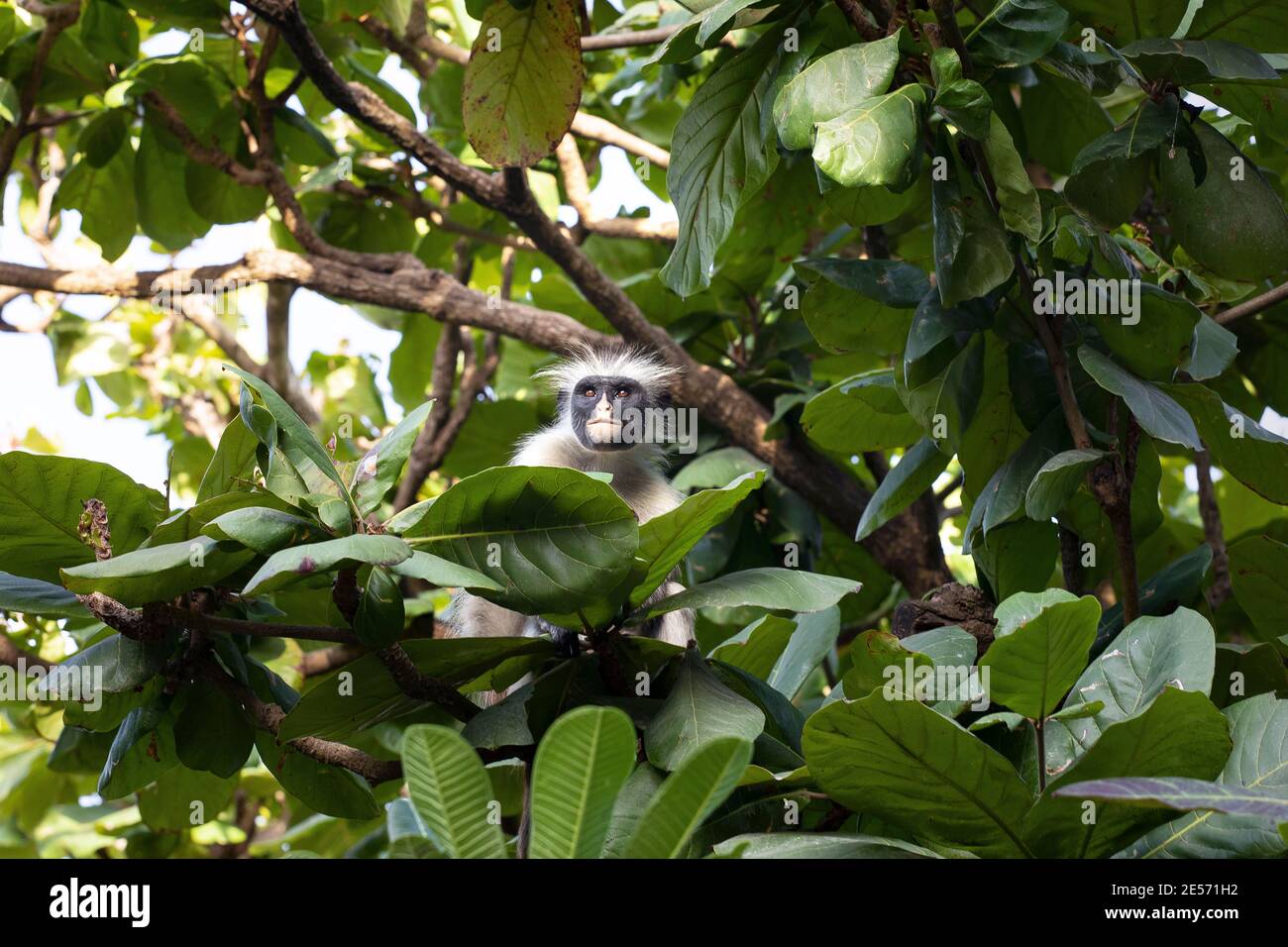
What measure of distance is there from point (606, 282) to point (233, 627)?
2.52 m

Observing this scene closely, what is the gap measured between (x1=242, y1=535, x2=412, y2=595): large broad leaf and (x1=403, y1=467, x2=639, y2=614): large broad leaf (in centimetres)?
14

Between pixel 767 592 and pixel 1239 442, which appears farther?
pixel 1239 442

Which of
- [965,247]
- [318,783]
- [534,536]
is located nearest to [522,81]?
[965,247]

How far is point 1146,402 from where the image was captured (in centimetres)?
241

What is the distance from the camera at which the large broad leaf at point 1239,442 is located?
8.78 feet

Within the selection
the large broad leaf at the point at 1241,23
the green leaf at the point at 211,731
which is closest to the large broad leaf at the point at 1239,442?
the large broad leaf at the point at 1241,23

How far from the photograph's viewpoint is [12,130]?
4188 millimetres

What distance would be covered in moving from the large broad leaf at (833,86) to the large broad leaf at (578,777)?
123 centimetres

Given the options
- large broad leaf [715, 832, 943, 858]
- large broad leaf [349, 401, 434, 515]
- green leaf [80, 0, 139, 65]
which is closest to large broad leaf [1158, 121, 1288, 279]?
large broad leaf [715, 832, 943, 858]

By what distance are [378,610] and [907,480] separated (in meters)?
1.43

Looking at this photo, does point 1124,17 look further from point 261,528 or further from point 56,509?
point 56,509

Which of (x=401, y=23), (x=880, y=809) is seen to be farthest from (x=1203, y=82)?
(x=401, y=23)

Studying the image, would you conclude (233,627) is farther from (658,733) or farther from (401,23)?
(401,23)

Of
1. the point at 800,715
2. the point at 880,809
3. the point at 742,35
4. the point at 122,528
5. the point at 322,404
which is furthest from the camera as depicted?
the point at 322,404
